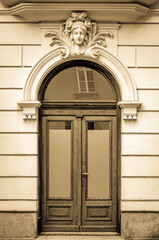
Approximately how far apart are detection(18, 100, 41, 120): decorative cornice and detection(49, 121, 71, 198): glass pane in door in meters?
0.64

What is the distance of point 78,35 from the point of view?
7480 mm

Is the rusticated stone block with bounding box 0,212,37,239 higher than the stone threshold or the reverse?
higher

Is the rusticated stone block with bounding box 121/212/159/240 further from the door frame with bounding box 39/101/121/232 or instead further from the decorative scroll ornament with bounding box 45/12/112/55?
the decorative scroll ornament with bounding box 45/12/112/55

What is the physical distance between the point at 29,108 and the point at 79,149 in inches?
62.6

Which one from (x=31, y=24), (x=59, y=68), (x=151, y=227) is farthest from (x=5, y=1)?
(x=151, y=227)

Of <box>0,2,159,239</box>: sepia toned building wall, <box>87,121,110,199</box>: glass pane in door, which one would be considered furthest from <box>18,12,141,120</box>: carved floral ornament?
<box>87,121,110,199</box>: glass pane in door

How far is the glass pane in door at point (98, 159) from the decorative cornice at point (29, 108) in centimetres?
140

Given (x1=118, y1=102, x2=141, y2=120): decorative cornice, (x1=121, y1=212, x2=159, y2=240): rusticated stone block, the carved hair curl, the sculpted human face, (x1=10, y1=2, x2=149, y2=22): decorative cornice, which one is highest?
(x1=10, y1=2, x2=149, y2=22): decorative cornice

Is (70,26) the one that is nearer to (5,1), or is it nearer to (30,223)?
(5,1)

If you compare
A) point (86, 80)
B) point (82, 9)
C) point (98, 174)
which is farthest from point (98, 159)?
point (82, 9)

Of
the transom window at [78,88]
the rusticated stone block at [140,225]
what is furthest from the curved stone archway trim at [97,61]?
the rusticated stone block at [140,225]

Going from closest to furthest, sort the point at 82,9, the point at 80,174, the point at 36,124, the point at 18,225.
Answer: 1. the point at 82,9
2. the point at 18,225
3. the point at 36,124
4. the point at 80,174

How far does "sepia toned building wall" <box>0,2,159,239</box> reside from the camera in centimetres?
760

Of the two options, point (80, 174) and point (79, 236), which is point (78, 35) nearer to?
point (80, 174)
